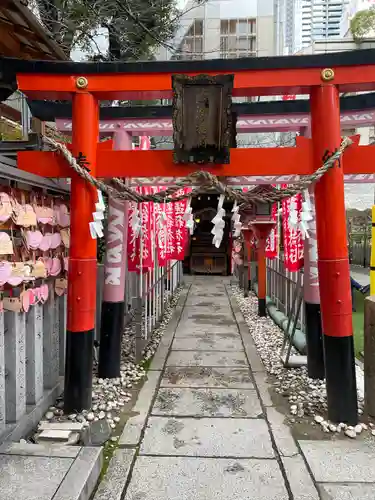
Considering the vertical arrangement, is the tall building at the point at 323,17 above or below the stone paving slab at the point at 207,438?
above

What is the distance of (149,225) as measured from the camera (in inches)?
268

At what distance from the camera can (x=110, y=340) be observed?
557cm

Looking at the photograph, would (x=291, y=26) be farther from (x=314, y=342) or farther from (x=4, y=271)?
(x=4, y=271)

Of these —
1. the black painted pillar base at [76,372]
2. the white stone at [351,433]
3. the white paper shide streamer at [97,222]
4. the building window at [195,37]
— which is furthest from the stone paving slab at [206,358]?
the building window at [195,37]

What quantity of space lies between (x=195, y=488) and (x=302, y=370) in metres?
3.30

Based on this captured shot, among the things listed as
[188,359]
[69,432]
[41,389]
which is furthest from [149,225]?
[69,432]

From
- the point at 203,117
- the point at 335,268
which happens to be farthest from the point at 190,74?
the point at 335,268

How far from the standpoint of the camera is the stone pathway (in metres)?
3.04

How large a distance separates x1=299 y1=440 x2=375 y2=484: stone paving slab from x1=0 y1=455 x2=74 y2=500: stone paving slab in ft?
6.81

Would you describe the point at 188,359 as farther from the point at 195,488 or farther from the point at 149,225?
the point at 195,488

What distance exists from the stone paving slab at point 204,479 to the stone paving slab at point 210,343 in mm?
3863

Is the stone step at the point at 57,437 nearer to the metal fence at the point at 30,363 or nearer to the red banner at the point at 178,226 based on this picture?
the metal fence at the point at 30,363

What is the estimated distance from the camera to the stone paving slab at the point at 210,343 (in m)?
7.35

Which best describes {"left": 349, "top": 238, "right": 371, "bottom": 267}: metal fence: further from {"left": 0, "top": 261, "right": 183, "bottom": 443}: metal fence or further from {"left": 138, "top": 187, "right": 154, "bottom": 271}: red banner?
{"left": 0, "top": 261, "right": 183, "bottom": 443}: metal fence
